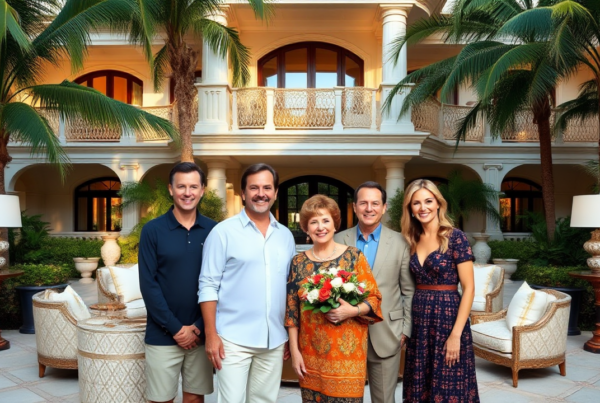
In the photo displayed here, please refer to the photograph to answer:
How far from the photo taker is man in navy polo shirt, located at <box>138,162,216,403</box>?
293 centimetres

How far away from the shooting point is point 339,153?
12.3 metres

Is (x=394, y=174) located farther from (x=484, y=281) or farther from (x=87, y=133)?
(x=87, y=133)

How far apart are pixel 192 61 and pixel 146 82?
22.3ft

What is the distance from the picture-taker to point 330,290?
8.80 feet

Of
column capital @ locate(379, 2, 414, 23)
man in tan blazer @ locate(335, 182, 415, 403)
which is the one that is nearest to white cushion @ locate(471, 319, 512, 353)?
man in tan blazer @ locate(335, 182, 415, 403)

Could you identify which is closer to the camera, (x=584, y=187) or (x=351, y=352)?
(x=351, y=352)

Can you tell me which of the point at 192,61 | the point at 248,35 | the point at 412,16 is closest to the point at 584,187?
the point at 412,16

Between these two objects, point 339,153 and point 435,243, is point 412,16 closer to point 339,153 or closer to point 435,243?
point 339,153

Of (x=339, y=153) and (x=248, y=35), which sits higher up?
(x=248, y=35)

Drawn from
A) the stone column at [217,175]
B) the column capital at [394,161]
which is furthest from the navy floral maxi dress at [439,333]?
the stone column at [217,175]

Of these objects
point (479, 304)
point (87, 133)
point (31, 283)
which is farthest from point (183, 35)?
point (479, 304)

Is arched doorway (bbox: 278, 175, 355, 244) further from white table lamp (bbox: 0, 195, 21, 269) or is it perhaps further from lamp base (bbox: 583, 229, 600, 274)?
white table lamp (bbox: 0, 195, 21, 269)

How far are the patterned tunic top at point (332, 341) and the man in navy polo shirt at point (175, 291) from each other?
608 mm

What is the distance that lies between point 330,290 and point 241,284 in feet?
1.77
